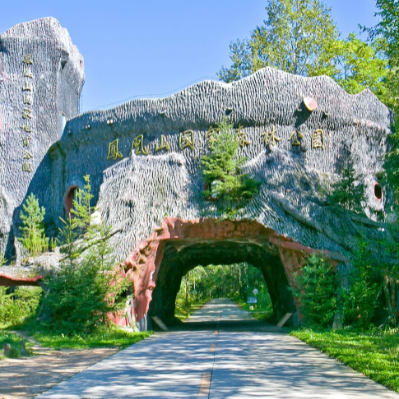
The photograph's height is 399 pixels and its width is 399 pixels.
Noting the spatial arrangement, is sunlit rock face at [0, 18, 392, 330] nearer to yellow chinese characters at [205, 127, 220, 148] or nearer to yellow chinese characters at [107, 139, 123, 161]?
yellow chinese characters at [107, 139, 123, 161]

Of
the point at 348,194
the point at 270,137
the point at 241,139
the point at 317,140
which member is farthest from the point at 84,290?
the point at 317,140

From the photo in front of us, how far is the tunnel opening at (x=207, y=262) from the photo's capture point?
18984 millimetres

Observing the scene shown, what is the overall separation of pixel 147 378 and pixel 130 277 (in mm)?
7600

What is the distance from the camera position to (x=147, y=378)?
7363mm

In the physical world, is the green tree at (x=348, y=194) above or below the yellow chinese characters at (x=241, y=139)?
below

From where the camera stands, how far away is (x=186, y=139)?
17.4 metres

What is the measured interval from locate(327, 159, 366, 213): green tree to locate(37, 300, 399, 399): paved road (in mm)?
6189

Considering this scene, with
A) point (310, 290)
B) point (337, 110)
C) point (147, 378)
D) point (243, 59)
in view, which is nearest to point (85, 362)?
point (147, 378)

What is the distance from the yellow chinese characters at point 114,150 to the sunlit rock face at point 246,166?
35mm

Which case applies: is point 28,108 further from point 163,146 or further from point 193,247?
point 193,247

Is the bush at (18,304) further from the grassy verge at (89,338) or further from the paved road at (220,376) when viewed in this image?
the paved road at (220,376)

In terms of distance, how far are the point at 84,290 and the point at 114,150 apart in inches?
252

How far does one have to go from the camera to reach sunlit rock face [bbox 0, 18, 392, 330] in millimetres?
15484

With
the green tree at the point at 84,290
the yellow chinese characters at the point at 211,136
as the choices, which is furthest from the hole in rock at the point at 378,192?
the green tree at the point at 84,290
